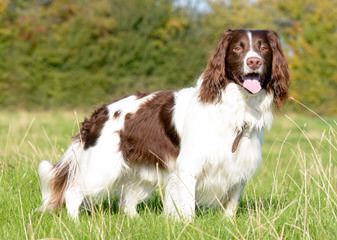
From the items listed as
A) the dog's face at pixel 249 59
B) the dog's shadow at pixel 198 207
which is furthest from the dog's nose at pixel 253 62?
the dog's shadow at pixel 198 207

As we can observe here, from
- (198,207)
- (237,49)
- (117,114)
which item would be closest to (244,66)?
(237,49)

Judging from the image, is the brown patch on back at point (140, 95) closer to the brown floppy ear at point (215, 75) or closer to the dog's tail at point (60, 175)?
the dog's tail at point (60, 175)

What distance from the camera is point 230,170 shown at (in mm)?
6223

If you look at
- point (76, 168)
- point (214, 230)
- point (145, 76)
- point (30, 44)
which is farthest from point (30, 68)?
point (214, 230)

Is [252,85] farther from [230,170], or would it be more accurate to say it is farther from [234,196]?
[234,196]

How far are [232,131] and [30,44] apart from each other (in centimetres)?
2568

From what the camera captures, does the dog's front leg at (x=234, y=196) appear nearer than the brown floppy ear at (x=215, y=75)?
No

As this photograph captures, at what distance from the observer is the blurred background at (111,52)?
3050 cm

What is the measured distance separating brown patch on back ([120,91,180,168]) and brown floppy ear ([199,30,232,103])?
464 millimetres

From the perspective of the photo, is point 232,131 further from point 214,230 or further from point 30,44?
point 30,44

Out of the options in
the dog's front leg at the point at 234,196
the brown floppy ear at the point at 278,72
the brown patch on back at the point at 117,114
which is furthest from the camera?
the brown patch on back at the point at 117,114

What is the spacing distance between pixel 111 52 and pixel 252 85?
25.8 metres

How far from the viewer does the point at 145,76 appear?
31656 mm

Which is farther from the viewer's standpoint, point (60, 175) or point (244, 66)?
point (60, 175)
